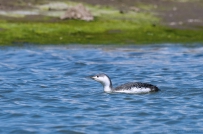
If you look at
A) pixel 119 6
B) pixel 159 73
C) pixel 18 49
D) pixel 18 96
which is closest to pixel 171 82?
pixel 159 73

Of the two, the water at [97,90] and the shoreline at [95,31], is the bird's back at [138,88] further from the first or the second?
the shoreline at [95,31]

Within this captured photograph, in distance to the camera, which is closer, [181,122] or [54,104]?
[181,122]

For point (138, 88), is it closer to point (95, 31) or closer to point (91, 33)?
point (91, 33)

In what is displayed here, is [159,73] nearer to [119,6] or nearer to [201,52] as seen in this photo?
[201,52]

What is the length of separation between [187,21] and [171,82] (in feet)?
50.3

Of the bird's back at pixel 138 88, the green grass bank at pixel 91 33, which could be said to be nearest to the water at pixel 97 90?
the bird's back at pixel 138 88

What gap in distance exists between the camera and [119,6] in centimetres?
4031

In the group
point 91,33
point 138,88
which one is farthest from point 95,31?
point 138,88

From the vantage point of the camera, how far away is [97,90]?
69.5 feet

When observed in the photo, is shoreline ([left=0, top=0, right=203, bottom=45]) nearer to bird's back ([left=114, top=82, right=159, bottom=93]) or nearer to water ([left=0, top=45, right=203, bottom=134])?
water ([left=0, top=45, right=203, bottom=134])

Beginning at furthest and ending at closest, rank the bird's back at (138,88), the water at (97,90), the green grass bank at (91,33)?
1. the green grass bank at (91,33)
2. the bird's back at (138,88)
3. the water at (97,90)

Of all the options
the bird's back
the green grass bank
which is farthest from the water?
the green grass bank

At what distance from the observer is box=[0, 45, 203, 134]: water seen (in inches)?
623

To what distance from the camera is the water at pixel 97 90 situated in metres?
15.8
